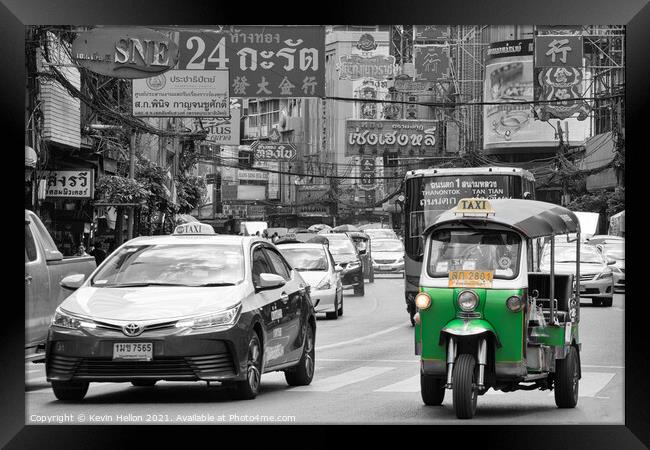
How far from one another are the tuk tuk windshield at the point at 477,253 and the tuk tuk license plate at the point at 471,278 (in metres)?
0.08

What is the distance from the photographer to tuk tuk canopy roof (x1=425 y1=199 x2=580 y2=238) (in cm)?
1130

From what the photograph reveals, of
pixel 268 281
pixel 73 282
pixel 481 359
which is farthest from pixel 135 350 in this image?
pixel 481 359

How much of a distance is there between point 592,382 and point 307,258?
13.3m

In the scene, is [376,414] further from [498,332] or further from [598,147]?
[598,147]

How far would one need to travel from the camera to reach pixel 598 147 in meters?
40.9

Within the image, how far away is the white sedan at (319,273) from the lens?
86.1 ft

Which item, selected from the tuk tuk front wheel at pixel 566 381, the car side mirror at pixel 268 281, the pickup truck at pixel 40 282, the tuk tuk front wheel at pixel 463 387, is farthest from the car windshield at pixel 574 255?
the tuk tuk front wheel at pixel 463 387

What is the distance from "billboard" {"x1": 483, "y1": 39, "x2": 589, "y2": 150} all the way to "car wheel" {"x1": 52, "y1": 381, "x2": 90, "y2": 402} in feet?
150

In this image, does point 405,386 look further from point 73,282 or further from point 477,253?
point 73,282

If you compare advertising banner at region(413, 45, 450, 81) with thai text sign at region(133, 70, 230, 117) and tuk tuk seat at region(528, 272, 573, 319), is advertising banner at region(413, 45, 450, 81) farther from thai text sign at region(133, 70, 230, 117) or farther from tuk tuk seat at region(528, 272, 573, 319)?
tuk tuk seat at region(528, 272, 573, 319)

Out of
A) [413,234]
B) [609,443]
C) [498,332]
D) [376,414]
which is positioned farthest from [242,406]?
[413,234]

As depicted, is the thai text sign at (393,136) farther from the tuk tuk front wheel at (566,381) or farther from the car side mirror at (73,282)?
the car side mirror at (73,282)

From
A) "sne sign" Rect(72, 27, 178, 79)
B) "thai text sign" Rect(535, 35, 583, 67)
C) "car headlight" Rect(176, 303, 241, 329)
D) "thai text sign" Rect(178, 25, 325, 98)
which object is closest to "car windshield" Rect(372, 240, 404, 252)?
"thai text sign" Rect(178, 25, 325, 98)

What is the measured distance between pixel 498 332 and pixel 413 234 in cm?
1209
